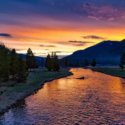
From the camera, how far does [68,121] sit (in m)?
18.0

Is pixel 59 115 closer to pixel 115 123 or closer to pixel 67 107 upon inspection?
pixel 67 107

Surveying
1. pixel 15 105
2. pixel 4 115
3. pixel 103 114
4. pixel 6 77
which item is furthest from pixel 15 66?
pixel 103 114

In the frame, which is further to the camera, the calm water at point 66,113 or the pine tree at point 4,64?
the pine tree at point 4,64

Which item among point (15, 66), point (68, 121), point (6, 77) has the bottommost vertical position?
point (68, 121)

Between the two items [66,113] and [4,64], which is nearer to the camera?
[66,113]

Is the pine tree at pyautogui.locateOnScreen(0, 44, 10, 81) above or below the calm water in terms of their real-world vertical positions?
above

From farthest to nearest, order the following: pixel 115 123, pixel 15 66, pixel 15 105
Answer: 1. pixel 15 66
2. pixel 15 105
3. pixel 115 123

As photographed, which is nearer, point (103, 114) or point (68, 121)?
point (68, 121)

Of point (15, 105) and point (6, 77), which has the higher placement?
point (6, 77)

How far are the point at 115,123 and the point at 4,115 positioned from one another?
50.7ft

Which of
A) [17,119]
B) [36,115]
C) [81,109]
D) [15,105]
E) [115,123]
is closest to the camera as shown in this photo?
[115,123]

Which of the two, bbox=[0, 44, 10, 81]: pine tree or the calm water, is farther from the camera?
bbox=[0, 44, 10, 81]: pine tree

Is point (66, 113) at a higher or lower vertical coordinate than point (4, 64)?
lower

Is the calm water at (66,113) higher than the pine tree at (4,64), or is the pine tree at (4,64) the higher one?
the pine tree at (4,64)
